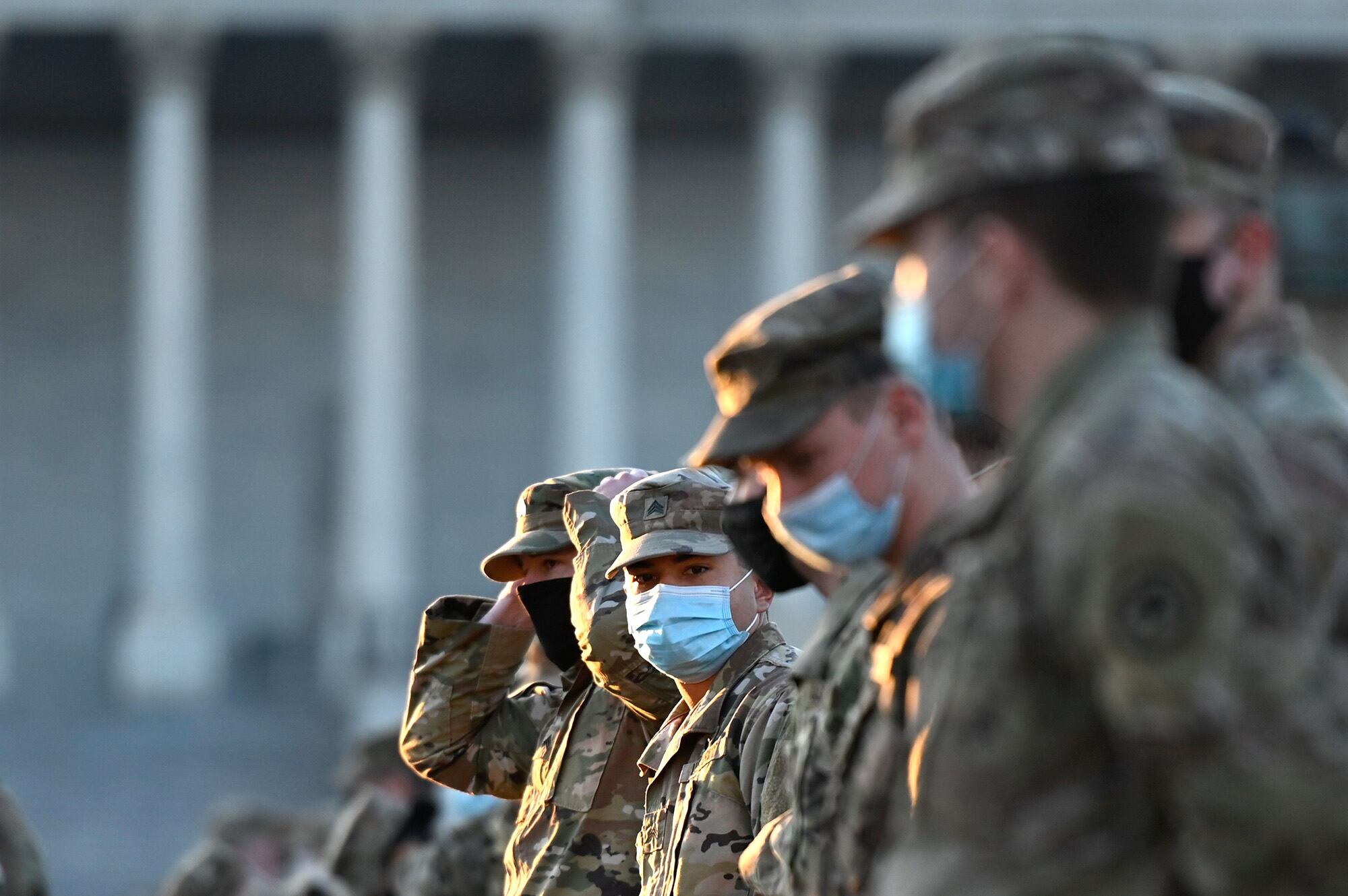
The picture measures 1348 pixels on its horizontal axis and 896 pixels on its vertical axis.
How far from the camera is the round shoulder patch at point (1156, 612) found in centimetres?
333

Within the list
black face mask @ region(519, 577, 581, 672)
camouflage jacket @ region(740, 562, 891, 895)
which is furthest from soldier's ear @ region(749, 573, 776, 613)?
camouflage jacket @ region(740, 562, 891, 895)

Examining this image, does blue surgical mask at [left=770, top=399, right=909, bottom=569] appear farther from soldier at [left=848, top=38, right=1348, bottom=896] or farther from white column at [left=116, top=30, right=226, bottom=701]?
white column at [left=116, top=30, right=226, bottom=701]

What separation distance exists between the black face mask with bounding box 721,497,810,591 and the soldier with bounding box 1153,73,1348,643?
3.71ft

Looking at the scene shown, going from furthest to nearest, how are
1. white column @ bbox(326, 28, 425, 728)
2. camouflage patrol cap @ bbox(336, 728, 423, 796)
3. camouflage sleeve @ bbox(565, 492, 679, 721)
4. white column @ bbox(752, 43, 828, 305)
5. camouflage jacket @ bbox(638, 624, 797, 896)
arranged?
white column @ bbox(752, 43, 828, 305) < white column @ bbox(326, 28, 425, 728) < camouflage patrol cap @ bbox(336, 728, 423, 796) < camouflage sleeve @ bbox(565, 492, 679, 721) < camouflage jacket @ bbox(638, 624, 797, 896)

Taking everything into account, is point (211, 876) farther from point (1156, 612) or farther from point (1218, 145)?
point (1156, 612)

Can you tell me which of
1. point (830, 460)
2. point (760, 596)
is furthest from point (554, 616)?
point (830, 460)

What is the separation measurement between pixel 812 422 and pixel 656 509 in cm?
241

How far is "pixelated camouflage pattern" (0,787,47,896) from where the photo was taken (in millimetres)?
8062

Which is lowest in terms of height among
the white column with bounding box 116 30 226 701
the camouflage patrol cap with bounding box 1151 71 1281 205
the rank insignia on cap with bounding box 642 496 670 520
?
the white column with bounding box 116 30 226 701

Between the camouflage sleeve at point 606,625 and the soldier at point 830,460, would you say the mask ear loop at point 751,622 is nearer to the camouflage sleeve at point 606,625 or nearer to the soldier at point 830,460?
the camouflage sleeve at point 606,625

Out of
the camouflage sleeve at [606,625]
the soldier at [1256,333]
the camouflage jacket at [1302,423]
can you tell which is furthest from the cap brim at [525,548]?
the camouflage jacket at [1302,423]

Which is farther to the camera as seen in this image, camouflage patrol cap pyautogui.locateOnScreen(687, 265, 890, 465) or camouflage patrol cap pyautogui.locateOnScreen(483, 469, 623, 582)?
camouflage patrol cap pyautogui.locateOnScreen(483, 469, 623, 582)

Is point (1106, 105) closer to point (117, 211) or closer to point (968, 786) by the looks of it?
point (968, 786)

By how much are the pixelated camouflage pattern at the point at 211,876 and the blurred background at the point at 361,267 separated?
22.8m
